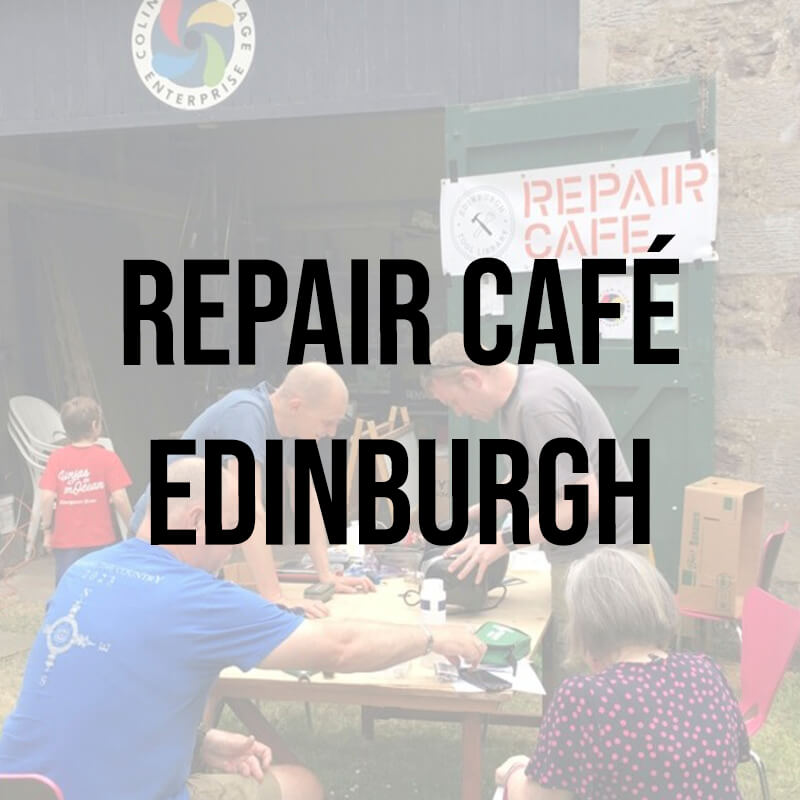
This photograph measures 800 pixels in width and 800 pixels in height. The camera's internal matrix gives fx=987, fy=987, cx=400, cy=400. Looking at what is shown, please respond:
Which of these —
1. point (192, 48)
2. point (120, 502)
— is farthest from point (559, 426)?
point (192, 48)

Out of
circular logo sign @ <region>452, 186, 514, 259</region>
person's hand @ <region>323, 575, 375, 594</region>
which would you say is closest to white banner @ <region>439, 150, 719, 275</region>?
circular logo sign @ <region>452, 186, 514, 259</region>

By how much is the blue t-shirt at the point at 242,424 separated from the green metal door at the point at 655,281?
2.05m

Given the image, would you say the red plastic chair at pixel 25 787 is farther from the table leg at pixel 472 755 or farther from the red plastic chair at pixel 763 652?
the red plastic chair at pixel 763 652

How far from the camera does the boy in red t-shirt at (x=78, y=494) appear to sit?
554 centimetres

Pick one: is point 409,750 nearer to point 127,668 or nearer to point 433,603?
point 433,603

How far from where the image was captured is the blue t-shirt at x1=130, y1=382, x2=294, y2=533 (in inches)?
146

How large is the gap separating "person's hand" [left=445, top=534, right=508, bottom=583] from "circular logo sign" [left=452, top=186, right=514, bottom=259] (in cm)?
243

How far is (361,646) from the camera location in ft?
8.64

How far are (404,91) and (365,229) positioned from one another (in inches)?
226

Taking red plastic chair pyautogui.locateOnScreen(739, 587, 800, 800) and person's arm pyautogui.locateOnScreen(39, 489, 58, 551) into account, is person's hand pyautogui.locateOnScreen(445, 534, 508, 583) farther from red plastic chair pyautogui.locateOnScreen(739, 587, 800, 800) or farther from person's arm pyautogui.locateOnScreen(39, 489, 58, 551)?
person's arm pyautogui.locateOnScreen(39, 489, 58, 551)

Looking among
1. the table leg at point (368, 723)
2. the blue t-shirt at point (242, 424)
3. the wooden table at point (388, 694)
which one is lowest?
the table leg at point (368, 723)

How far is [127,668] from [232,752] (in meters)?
0.73

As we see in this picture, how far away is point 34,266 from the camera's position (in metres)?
8.47

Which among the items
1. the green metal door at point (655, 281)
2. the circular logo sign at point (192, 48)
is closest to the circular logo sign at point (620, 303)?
the green metal door at point (655, 281)
